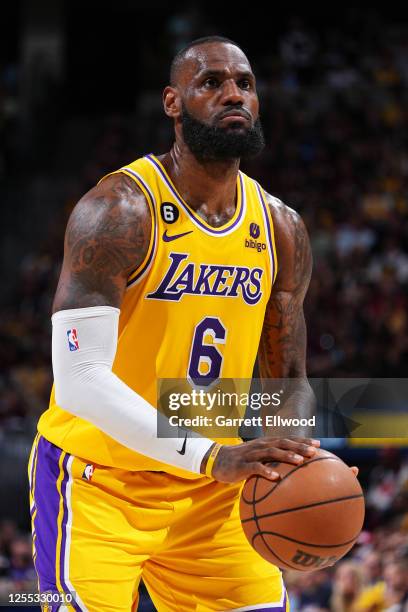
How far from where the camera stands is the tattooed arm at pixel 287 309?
4.43 m

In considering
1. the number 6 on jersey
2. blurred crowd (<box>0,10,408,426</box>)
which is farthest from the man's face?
blurred crowd (<box>0,10,408,426</box>)

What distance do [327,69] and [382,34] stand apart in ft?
3.73

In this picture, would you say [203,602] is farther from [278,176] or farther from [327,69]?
[327,69]

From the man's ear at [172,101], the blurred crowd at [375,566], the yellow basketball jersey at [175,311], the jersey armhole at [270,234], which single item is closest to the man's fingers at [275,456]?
the yellow basketball jersey at [175,311]

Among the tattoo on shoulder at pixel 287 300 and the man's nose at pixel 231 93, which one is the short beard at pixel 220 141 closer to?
the man's nose at pixel 231 93

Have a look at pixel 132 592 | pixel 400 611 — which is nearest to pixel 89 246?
pixel 132 592

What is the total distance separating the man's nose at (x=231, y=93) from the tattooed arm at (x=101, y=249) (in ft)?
1.85

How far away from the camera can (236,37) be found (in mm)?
17875

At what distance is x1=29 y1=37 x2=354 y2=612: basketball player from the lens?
3.81 m

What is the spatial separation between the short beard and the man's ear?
3.4 inches

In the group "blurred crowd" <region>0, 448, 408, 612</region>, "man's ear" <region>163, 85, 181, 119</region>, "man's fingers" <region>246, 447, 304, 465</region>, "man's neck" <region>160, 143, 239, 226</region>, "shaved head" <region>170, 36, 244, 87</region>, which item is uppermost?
"shaved head" <region>170, 36, 244, 87</region>

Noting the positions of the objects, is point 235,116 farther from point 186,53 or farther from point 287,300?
point 287,300

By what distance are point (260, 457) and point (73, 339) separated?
31.4 inches

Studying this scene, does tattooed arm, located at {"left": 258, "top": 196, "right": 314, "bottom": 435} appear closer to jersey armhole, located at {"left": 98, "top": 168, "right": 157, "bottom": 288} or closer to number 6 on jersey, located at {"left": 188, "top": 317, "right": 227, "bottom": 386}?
number 6 on jersey, located at {"left": 188, "top": 317, "right": 227, "bottom": 386}
